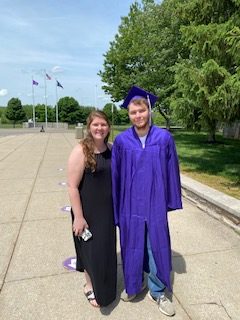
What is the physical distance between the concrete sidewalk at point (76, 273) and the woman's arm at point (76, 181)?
747 mm

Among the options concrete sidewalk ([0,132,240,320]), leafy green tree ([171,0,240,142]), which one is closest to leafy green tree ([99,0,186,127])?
leafy green tree ([171,0,240,142])

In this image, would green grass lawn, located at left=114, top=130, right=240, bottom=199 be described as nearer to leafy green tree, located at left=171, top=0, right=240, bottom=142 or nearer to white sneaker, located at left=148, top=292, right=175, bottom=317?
leafy green tree, located at left=171, top=0, right=240, bottom=142

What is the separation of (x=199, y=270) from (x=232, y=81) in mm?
4111

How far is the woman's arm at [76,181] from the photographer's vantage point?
274 centimetres

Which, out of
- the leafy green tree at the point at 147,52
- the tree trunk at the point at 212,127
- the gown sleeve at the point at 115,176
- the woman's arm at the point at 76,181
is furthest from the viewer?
the leafy green tree at the point at 147,52

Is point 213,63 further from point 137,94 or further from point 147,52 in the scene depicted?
point 147,52

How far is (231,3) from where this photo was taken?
26.4 ft

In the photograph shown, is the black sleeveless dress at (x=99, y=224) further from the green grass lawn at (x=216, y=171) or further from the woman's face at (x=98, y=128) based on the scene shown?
the green grass lawn at (x=216, y=171)

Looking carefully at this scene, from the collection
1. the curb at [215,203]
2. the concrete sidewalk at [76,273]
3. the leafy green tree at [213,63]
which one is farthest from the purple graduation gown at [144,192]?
the leafy green tree at [213,63]

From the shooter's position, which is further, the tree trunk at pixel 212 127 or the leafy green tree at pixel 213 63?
the tree trunk at pixel 212 127

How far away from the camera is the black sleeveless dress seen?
2.84 metres

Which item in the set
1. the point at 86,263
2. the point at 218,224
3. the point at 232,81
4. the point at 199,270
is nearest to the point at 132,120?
the point at 86,263

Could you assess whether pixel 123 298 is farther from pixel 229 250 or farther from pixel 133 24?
pixel 133 24

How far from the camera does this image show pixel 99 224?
287 centimetres
